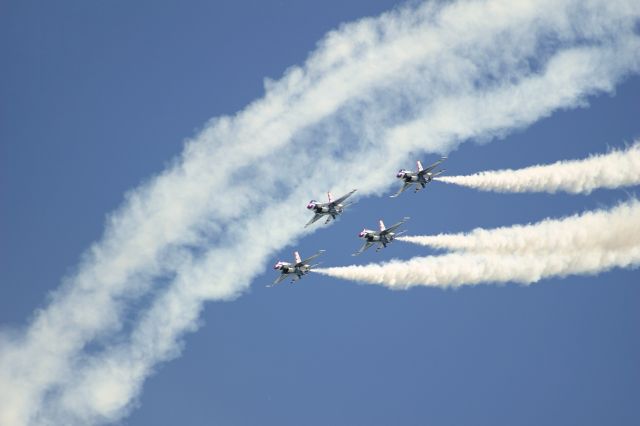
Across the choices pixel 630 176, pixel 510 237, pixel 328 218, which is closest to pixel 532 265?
pixel 510 237

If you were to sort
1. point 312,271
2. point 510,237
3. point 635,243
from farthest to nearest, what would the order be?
point 312,271, point 510,237, point 635,243

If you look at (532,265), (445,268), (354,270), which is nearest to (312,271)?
(354,270)

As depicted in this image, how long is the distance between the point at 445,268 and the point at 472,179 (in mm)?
7107

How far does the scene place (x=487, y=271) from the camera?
323 feet

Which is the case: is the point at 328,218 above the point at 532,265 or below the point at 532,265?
above

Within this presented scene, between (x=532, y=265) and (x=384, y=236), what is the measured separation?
1331cm

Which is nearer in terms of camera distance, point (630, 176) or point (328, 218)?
point (630, 176)

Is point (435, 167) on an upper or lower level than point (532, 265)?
upper

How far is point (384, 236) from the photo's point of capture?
104 meters

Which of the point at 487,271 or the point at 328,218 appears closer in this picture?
the point at 487,271

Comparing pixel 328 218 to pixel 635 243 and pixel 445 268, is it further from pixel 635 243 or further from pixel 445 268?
pixel 635 243

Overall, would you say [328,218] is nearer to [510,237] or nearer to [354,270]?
[354,270]

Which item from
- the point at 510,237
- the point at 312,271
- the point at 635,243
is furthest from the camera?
the point at 312,271

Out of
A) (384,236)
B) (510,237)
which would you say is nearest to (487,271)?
(510,237)
